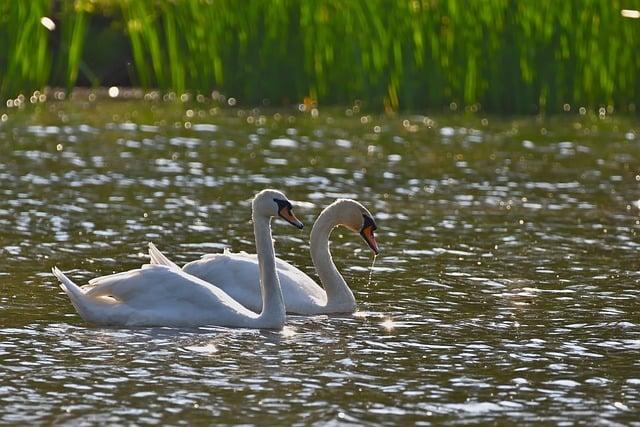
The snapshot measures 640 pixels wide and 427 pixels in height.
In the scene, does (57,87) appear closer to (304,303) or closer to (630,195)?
(630,195)

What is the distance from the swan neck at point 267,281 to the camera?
10.3 meters

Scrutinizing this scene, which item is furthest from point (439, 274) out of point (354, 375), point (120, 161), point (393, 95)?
point (393, 95)

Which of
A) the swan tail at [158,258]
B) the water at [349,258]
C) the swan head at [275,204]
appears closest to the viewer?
the water at [349,258]

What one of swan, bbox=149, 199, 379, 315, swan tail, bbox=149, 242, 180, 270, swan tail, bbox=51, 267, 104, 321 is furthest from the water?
swan tail, bbox=149, 242, 180, 270

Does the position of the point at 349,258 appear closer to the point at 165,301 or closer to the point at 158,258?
the point at 158,258

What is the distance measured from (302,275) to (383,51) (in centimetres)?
1137

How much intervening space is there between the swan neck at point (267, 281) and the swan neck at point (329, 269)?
24.4 inches

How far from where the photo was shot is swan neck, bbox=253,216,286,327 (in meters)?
10.3

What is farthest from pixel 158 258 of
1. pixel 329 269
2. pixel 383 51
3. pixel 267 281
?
pixel 383 51

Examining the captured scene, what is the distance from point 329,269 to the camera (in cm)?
1131

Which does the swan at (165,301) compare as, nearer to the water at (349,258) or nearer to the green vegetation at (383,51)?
the water at (349,258)

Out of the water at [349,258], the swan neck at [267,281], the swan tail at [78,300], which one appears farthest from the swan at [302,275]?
the swan tail at [78,300]

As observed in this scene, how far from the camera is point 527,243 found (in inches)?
543

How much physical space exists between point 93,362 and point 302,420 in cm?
171
